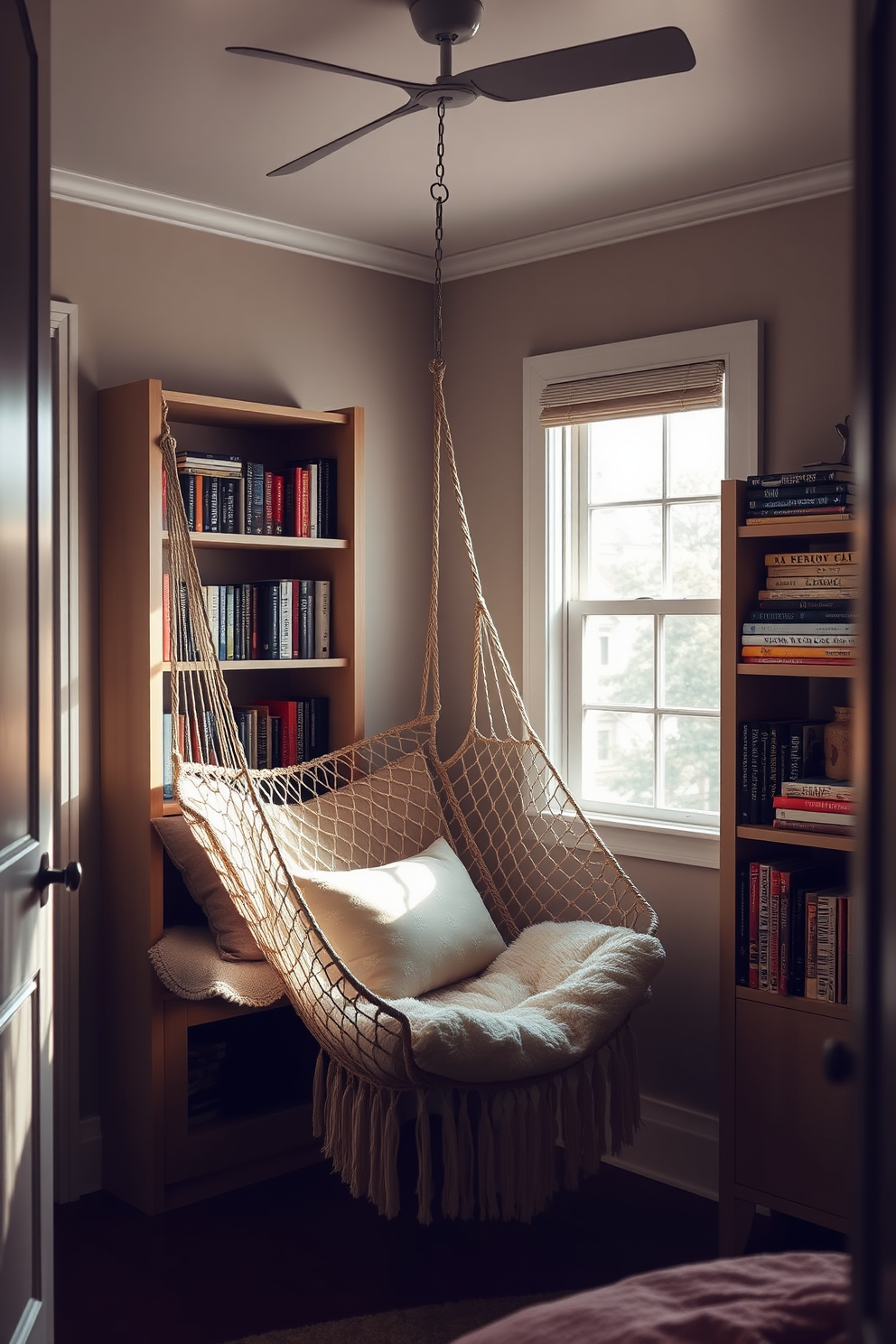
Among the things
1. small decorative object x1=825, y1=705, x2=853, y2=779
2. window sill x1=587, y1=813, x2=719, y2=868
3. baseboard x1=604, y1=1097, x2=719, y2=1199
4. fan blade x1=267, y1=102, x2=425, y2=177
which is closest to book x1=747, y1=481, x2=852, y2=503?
small decorative object x1=825, y1=705, x2=853, y2=779

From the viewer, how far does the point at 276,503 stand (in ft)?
11.1

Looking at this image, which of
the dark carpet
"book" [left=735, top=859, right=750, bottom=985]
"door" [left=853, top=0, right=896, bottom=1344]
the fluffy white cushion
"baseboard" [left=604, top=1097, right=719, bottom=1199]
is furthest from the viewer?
"baseboard" [left=604, top=1097, right=719, bottom=1199]

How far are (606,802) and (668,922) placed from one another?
0.41 metres

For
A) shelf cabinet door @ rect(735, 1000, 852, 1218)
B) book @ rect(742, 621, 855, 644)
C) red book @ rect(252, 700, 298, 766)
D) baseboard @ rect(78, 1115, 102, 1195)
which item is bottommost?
baseboard @ rect(78, 1115, 102, 1195)

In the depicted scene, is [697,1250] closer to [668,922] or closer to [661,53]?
[668,922]

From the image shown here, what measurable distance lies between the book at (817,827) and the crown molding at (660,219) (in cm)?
143

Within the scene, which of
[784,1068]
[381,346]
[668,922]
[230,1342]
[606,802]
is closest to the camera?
[230,1342]

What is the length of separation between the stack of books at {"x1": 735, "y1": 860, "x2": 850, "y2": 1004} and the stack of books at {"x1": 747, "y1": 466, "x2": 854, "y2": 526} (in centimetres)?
79

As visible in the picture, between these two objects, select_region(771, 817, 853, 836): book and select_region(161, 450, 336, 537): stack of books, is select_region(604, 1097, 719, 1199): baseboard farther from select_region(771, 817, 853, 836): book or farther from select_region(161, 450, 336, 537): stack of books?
select_region(161, 450, 336, 537): stack of books

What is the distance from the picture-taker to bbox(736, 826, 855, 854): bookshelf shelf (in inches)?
103

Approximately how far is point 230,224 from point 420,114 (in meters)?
0.91

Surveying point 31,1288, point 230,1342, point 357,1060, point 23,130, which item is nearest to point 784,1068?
point 357,1060

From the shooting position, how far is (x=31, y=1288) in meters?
1.80

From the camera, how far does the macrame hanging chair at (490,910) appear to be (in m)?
2.46
